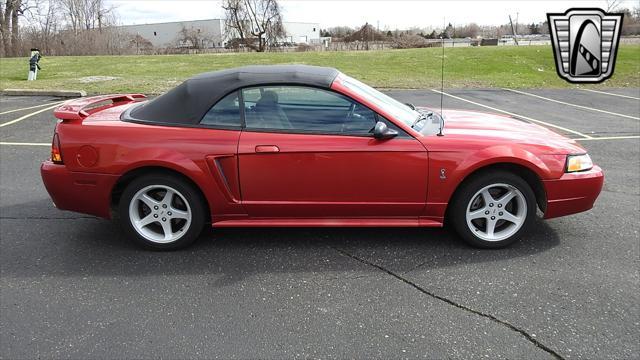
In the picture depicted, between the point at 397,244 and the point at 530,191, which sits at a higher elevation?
the point at 530,191

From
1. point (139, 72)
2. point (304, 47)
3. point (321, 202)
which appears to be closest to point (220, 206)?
point (321, 202)

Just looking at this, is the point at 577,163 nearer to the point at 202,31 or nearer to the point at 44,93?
the point at 44,93

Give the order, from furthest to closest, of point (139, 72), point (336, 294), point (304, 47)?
1. point (304, 47)
2. point (139, 72)
3. point (336, 294)

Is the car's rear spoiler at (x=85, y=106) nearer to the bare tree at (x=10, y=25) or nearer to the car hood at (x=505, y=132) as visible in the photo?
the car hood at (x=505, y=132)

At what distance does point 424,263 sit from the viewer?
3.44 m

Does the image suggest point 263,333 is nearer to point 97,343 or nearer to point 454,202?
point 97,343

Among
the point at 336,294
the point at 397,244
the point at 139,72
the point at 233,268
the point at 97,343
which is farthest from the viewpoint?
the point at 139,72

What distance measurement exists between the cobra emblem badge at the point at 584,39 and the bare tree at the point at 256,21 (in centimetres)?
4055

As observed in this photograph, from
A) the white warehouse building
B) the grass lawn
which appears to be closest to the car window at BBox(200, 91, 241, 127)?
the grass lawn

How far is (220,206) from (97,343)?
1315mm

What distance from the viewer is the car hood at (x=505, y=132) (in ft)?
11.7

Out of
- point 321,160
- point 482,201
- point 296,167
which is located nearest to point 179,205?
point 296,167

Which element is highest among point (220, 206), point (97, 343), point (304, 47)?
point (304, 47)

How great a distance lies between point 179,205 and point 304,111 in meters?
1.24
